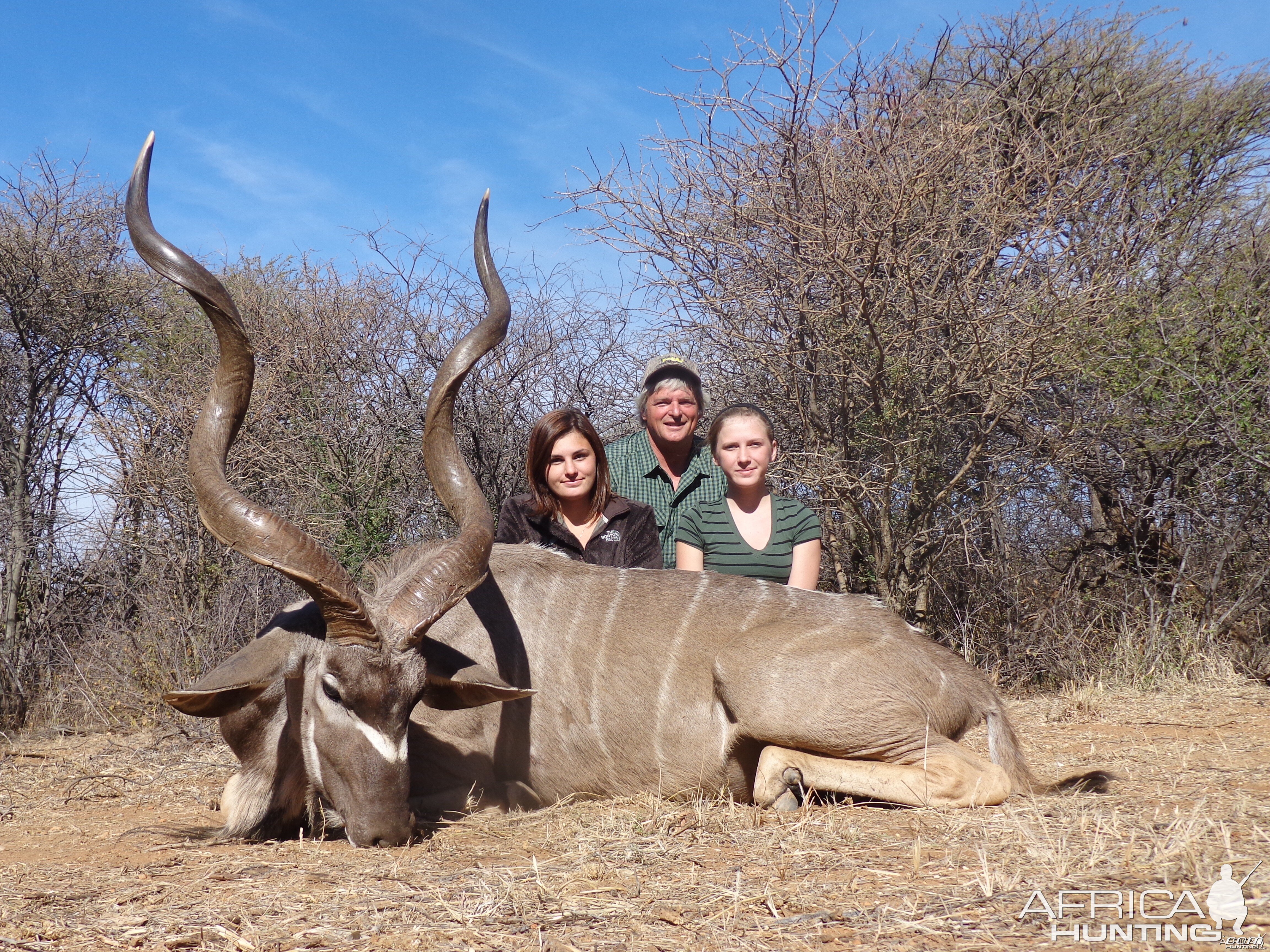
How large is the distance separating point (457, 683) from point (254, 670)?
660 mm

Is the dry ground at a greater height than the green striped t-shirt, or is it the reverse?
the green striped t-shirt

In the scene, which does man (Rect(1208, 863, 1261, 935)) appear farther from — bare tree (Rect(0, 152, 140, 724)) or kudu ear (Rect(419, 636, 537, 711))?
bare tree (Rect(0, 152, 140, 724))

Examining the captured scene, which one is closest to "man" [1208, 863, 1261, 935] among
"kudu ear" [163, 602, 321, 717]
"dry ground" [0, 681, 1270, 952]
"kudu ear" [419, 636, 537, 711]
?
"dry ground" [0, 681, 1270, 952]

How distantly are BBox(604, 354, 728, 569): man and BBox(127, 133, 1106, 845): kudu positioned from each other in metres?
1.46

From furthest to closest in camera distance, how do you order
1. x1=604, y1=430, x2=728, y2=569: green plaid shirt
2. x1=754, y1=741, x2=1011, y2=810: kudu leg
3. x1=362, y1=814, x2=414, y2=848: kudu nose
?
x1=604, y1=430, x2=728, y2=569: green plaid shirt < x1=754, y1=741, x2=1011, y2=810: kudu leg < x1=362, y1=814, x2=414, y2=848: kudu nose

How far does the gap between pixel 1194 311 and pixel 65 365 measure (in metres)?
9.05

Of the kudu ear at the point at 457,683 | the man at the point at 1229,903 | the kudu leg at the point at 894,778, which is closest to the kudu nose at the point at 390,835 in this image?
the kudu ear at the point at 457,683

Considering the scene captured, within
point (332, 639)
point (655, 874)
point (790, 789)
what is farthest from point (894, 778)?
point (332, 639)

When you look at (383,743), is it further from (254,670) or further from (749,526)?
(749,526)

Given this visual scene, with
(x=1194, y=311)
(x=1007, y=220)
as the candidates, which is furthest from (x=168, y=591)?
(x=1194, y=311)

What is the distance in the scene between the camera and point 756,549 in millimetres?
4832

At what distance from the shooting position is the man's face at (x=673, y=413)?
5539 mm

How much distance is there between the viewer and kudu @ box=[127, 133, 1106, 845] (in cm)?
335

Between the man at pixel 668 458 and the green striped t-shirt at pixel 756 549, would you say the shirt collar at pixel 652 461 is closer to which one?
the man at pixel 668 458
